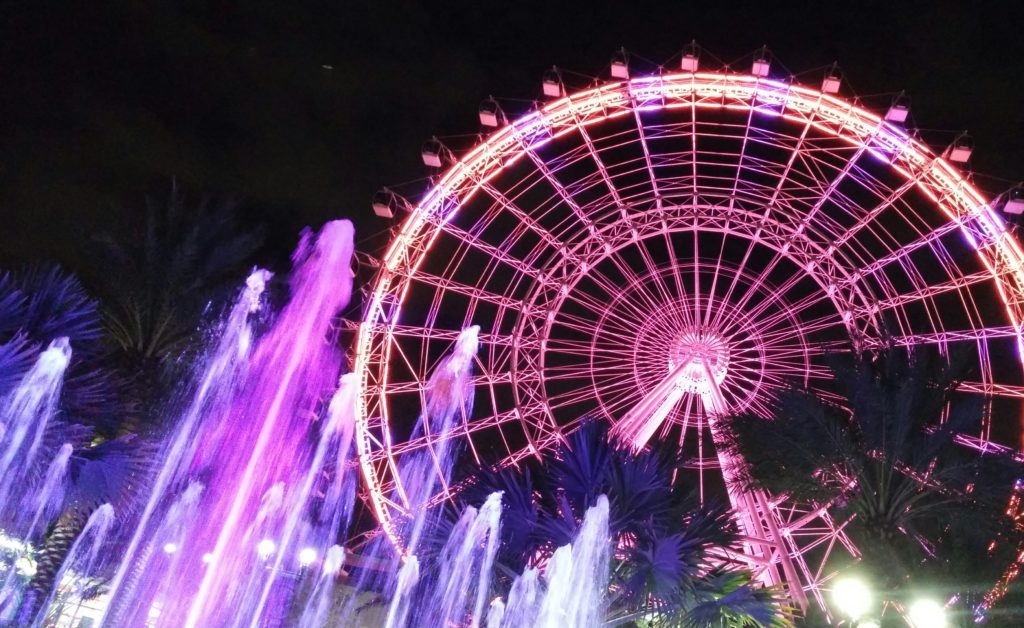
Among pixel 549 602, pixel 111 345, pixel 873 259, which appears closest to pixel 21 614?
pixel 111 345

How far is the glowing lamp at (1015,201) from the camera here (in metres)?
17.6

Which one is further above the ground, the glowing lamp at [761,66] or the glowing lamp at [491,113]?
the glowing lamp at [761,66]

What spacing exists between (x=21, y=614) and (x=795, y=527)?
Result: 15.8 metres

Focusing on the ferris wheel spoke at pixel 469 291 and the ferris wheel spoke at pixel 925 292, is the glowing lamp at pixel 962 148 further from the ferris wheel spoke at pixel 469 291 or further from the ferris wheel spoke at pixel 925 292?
the ferris wheel spoke at pixel 469 291

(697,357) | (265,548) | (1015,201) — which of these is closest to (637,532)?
(697,357)

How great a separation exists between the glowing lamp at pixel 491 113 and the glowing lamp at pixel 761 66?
6847mm

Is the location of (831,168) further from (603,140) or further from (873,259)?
(603,140)

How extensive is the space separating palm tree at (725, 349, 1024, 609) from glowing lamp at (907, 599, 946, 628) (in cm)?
21

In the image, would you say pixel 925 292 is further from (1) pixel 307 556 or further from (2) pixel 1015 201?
(1) pixel 307 556

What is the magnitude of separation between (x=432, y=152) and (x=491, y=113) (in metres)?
1.96

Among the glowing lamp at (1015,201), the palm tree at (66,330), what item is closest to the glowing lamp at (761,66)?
the glowing lamp at (1015,201)

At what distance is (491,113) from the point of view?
21203 mm

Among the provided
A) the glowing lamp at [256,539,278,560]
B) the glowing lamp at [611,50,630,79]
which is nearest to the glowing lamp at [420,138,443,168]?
the glowing lamp at [611,50,630,79]

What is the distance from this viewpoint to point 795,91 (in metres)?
20.0
